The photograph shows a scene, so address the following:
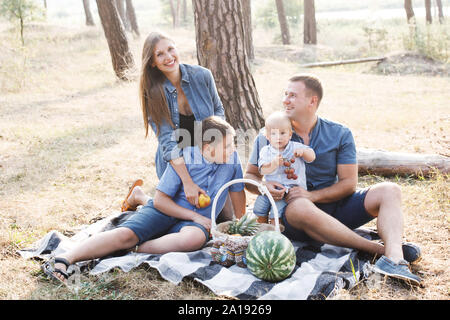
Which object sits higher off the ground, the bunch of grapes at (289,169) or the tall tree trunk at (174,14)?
the tall tree trunk at (174,14)

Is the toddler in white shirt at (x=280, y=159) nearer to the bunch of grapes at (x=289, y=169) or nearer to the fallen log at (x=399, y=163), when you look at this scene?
the bunch of grapes at (x=289, y=169)

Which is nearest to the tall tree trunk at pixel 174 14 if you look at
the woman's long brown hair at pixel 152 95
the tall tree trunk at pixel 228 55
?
the tall tree trunk at pixel 228 55

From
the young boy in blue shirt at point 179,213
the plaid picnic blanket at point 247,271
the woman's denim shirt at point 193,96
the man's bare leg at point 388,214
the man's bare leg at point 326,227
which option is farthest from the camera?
the woman's denim shirt at point 193,96

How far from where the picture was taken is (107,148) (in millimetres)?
6293

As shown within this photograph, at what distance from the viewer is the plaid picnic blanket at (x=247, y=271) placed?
8.54ft

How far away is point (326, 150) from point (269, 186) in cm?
53

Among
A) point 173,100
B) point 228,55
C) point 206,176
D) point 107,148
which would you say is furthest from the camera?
point 107,148

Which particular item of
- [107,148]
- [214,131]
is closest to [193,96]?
[214,131]

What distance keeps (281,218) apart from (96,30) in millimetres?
17456

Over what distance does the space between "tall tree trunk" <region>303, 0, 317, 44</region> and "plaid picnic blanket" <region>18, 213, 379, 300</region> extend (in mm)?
16003

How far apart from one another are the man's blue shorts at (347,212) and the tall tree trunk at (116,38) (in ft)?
27.1

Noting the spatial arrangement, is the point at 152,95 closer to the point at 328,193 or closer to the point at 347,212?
the point at 328,193
